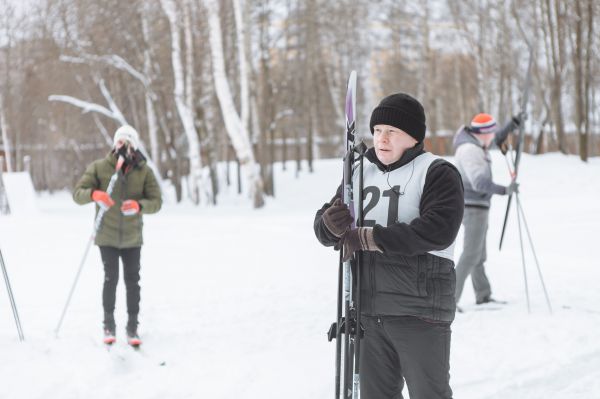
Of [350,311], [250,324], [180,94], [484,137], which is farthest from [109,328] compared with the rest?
[180,94]

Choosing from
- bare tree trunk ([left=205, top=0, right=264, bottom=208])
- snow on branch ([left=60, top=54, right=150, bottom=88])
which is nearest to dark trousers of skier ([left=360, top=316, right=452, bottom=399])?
bare tree trunk ([left=205, top=0, right=264, bottom=208])

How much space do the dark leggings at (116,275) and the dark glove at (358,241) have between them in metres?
2.83

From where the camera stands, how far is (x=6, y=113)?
32094 mm

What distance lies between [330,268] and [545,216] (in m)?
6.09

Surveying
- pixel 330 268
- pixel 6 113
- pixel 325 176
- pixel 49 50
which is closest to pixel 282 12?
pixel 325 176

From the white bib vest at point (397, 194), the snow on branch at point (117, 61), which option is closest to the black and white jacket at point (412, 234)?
the white bib vest at point (397, 194)

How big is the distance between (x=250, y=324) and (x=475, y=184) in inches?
94.2

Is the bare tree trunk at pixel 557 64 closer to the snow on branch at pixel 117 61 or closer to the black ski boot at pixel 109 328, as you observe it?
the snow on branch at pixel 117 61

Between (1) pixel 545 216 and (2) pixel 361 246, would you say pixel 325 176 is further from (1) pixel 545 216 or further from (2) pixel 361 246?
(2) pixel 361 246

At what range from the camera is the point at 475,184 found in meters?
5.32

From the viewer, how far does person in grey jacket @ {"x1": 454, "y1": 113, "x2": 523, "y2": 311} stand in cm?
533

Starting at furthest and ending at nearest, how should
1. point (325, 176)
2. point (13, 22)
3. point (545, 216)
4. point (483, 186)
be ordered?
point (13, 22), point (325, 176), point (545, 216), point (483, 186)

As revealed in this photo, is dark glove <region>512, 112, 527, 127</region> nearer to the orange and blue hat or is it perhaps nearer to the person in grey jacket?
the person in grey jacket

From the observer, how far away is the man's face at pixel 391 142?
2518 millimetres
